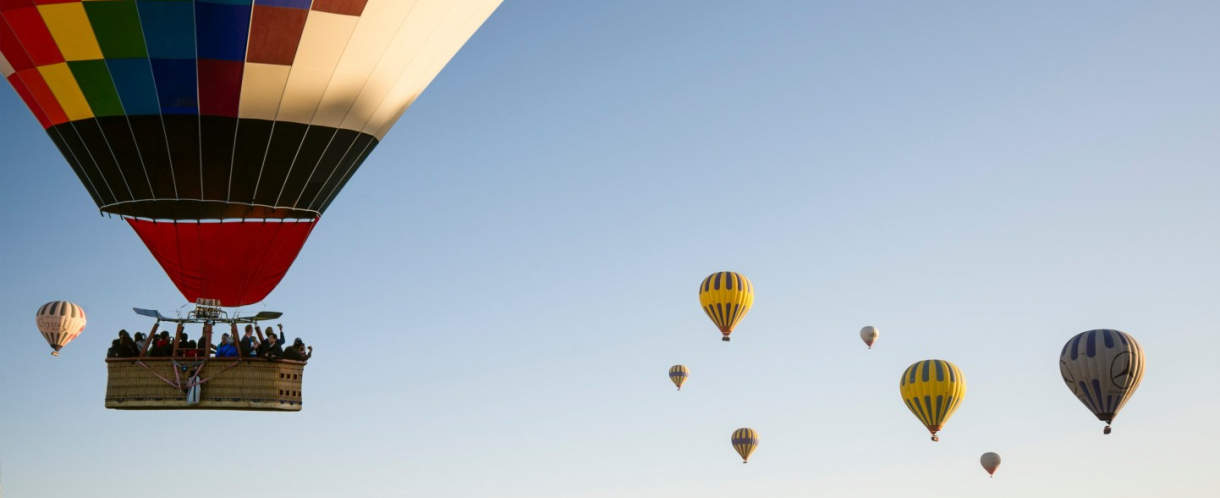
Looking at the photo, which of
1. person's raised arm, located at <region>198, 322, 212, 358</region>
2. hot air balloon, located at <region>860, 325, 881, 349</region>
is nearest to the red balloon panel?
person's raised arm, located at <region>198, 322, 212, 358</region>

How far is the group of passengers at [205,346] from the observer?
1436 centimetres

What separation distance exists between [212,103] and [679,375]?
34883mm

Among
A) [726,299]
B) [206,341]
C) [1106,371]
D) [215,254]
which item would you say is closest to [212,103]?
[215,254]

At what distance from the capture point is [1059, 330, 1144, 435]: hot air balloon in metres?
29.4

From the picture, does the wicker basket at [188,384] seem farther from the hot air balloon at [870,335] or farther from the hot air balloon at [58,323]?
the hot air balloon at [870,335]

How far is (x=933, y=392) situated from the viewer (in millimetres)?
36594

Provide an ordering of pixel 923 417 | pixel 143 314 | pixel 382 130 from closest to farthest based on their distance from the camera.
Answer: pixel 143 314 < pixel 382 130 < pixel 923 417

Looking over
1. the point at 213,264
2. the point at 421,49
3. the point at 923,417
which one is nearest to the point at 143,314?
the point at 213,264

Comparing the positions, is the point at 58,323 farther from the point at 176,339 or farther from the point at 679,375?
the point at 176,339

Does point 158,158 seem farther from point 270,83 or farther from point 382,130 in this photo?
point 382,130

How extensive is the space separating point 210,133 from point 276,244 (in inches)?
54.2

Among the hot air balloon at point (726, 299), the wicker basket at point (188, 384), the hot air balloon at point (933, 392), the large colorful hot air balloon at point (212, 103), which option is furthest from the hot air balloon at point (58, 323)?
the wicker basket at point (188, 384)

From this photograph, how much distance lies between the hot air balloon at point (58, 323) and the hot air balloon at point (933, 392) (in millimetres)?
21550

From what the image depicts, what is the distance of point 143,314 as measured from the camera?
46.6ft
